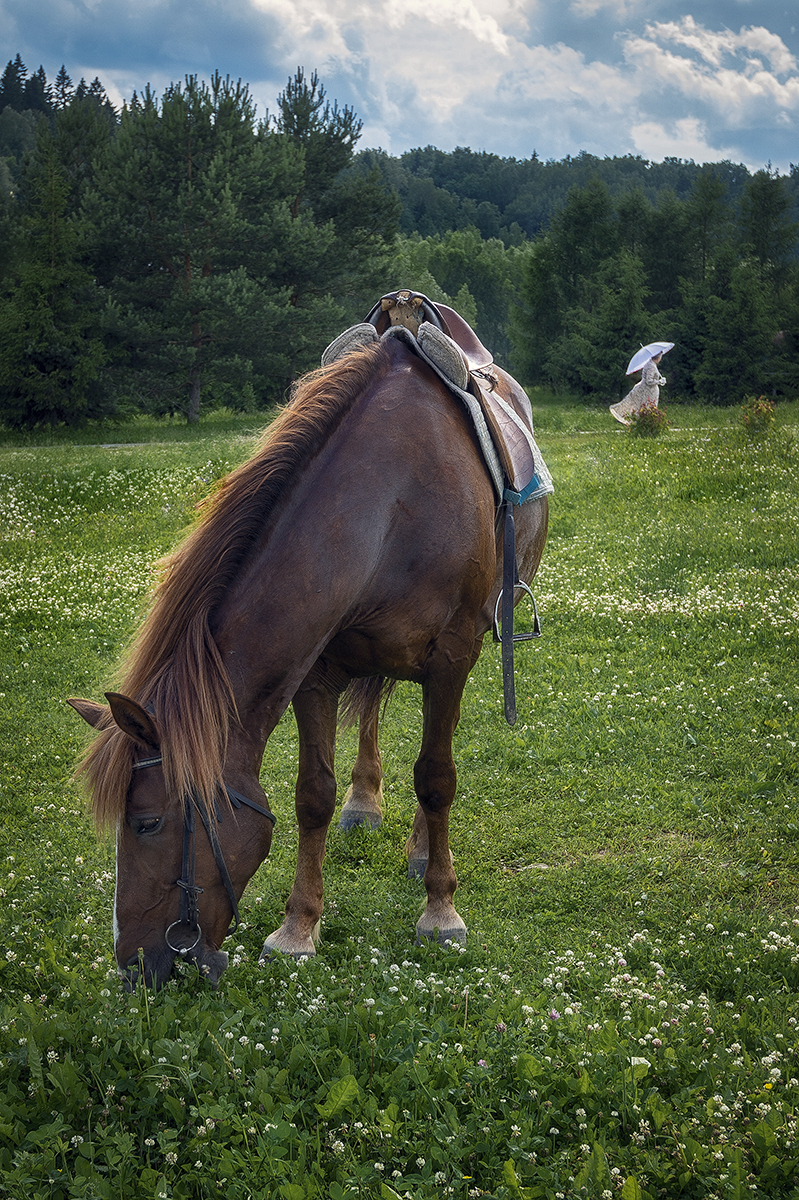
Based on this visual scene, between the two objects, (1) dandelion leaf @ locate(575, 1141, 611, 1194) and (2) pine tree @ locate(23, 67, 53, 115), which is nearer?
(1) dandelion leaf @ locate(575, 1141, 611, 1194)

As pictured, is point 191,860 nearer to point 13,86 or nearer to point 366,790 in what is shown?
point 366,790

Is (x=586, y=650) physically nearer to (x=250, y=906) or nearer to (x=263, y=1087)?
(x=250, y=906)

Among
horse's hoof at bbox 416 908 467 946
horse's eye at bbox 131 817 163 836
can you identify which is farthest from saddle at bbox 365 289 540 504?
horse's eye at bbox 131 817 163 836

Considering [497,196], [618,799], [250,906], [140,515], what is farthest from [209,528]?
[497,196]

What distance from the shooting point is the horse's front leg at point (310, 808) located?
387 centimetres

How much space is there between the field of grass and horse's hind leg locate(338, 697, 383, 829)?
0.13 metres

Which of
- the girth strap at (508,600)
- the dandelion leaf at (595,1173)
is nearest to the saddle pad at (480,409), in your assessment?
the girth strap at (508,600)

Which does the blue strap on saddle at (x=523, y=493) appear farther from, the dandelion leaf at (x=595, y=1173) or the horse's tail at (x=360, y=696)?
the dandelion leaf at (x=595, y=1173)

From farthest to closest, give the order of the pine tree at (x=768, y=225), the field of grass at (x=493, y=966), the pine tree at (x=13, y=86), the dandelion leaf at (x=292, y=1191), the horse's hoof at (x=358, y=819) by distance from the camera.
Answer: the pine tree at (x=13, y=86), the pine tree at (x=768, y=225), the horse's hoof at (x=358, y=819), the field of grass at (x=493, y=966), the dandelion leaf at (x=292, y=1191)

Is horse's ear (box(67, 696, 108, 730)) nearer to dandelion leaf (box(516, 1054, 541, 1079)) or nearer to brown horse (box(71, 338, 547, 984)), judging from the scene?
brown horse (box(71, 338, 547, 984))

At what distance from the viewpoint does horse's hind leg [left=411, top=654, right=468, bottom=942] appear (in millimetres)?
3883

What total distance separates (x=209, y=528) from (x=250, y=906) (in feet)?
7.62

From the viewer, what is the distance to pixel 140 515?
527 inches

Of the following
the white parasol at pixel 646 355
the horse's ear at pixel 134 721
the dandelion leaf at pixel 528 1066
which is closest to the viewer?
the horse's ear at pixel 134 721
